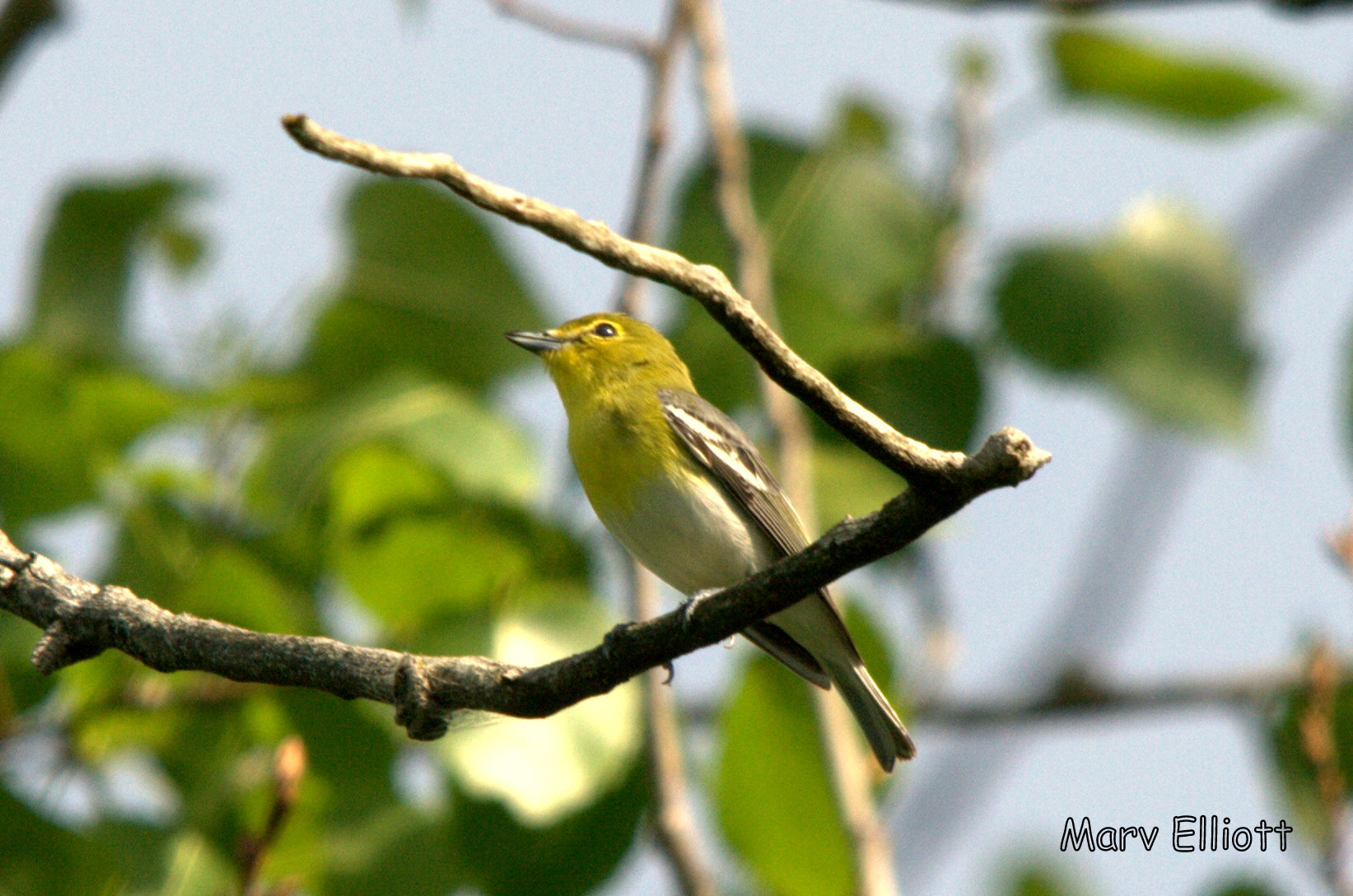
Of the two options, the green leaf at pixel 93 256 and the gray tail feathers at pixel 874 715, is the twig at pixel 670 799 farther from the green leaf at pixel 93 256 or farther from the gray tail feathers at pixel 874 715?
the green leaf at pixel 93 256

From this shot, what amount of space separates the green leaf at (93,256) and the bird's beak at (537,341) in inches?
58.1

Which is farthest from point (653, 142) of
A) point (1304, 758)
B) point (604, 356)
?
point (1304, 758)

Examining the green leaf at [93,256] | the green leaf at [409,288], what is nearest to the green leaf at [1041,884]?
the green leaf at [409,288]

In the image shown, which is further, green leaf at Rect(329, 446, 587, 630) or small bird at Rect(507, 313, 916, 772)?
green leaf at Rect(329, 446, 587, 630)

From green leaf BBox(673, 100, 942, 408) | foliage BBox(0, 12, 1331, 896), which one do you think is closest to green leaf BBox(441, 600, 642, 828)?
foliage BBox(0, 12, 1331, 896)

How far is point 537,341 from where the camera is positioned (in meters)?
5.09

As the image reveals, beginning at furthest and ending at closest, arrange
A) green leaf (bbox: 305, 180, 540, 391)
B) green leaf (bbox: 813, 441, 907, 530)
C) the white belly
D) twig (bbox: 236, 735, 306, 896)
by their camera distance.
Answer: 1. green leaf (bbox: 305, 180, 540, 391)
2. green leaf (bbox: 813, 441, 907, 530)
3. the white belly
4. twig (bbox: 236, 735, 306, 896)

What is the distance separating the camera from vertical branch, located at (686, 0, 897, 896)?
4.40 m

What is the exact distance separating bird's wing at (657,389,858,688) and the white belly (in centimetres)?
6

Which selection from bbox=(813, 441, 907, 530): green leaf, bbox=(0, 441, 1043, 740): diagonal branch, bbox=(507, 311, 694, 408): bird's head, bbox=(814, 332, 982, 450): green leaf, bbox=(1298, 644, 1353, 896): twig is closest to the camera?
bbox=(0, 441, 1043, 740): diagonal branch

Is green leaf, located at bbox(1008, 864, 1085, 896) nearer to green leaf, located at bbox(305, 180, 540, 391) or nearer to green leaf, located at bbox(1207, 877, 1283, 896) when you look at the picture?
green leaf, located at bbox(1207, 877, 1283, 896)

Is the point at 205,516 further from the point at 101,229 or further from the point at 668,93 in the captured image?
the point at 668,93

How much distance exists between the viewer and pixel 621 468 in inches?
177

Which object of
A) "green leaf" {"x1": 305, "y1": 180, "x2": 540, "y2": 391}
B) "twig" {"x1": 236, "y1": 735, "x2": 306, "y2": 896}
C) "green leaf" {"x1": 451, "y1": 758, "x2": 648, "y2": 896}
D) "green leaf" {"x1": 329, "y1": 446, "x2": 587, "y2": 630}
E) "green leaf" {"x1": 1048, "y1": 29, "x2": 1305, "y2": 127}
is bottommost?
"twig" {"x1": 236, "y1": 735, "x2": 306, "y2": 896}
